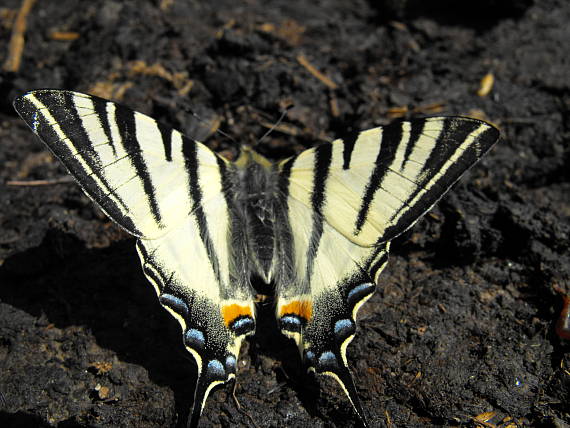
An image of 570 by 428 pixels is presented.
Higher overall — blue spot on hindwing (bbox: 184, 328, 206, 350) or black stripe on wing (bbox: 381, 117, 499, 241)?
black stripe on wing (bbox: 381, 117, 499, 241)

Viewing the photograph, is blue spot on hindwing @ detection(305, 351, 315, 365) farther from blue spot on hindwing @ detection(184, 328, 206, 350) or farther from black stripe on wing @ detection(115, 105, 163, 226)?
black stripe on wing @ detection(115, 105, 163, 226)

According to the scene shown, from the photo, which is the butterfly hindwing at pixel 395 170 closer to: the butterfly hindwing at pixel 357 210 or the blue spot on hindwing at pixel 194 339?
the butterfly hindwing at pixel 357 210

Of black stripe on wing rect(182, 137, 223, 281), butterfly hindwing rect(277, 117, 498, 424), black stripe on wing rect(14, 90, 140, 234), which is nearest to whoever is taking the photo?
black stripe on wing rect(14, 90, 140, 234)

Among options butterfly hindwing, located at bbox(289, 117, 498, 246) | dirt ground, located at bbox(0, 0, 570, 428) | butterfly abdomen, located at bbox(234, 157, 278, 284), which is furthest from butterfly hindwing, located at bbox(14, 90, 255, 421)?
butterfly hindwing, located at bbox(289, 117, 498, 246)

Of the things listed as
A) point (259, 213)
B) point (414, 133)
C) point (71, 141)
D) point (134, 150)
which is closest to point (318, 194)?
point (259, 213)

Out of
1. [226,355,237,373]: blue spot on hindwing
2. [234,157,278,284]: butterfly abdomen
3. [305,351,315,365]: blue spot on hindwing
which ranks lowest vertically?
[226,355,237,373]: blue spot on hindwing

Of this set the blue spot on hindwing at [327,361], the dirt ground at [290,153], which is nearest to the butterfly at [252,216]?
the blue spot on hindwing at [327,361]

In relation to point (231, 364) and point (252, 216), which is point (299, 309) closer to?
point (231, 364)

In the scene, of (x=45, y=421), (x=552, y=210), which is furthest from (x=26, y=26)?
(x=552, y=210)
